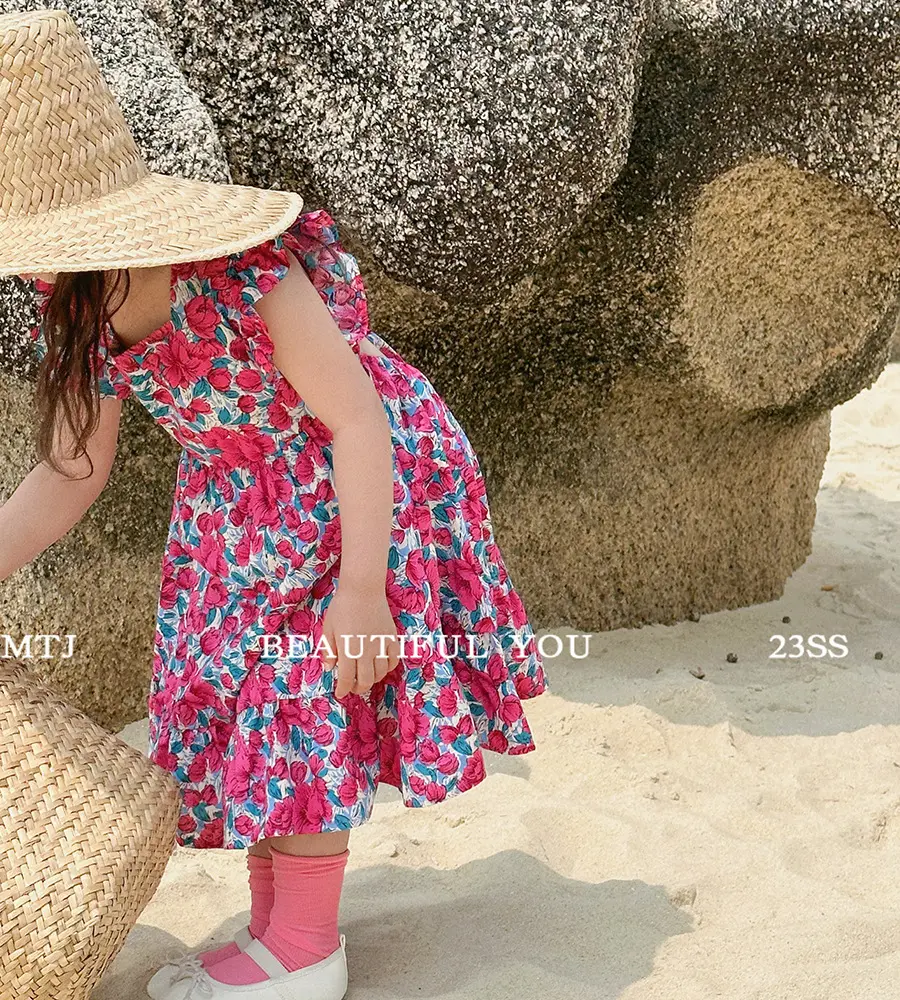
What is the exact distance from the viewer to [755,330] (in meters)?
2.69

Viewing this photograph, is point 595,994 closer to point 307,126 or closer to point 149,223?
point 149,223

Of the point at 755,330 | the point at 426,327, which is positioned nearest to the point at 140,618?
the point at 426,327

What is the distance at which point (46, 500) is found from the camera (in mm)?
1803

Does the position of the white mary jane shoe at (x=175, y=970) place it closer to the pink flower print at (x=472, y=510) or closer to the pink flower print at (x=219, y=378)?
the pink flower print at (x=472, y=510)

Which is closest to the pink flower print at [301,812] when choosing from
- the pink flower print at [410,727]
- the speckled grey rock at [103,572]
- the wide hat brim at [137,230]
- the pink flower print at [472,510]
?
the pink flower print at [410,727]

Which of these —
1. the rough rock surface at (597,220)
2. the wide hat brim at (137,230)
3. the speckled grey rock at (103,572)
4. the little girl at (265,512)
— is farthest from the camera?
the speckled grey rock at (103,572)

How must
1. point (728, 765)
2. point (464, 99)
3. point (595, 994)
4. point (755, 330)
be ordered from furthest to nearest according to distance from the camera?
point (755, 330) < point (728, 765) < point (464, 99) < point (595, 994)

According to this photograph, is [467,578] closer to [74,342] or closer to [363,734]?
[363,734]

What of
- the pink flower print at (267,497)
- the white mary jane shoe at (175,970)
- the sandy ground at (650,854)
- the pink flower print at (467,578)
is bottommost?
the sandy ground at (650,854)

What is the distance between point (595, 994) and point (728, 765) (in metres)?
0.73

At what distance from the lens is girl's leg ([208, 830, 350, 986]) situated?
1780 millimetres

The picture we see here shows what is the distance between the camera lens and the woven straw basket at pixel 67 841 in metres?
1.54

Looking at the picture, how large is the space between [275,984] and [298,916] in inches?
3.4

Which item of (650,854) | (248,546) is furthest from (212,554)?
(650,854)
